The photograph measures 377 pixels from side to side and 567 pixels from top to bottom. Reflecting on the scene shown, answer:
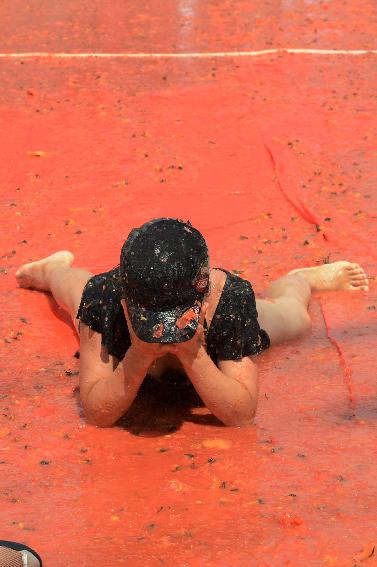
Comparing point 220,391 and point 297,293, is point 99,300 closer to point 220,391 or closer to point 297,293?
point 220,391

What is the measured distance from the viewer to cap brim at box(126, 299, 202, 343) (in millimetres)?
3429

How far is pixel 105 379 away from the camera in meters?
3.78

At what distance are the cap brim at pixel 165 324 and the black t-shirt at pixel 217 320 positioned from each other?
0.28 m

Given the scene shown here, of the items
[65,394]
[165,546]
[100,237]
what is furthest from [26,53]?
[165,546]

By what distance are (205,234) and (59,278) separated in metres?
1.01

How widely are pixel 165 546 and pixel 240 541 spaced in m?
0.23

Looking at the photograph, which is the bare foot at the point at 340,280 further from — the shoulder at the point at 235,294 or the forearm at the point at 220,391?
the forearm at the point at 220,391

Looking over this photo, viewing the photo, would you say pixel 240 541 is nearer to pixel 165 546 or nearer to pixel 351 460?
pixel 165 546

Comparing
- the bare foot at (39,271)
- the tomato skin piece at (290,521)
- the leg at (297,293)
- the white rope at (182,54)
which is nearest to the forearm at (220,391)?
the tomato skin piece at (290,521)

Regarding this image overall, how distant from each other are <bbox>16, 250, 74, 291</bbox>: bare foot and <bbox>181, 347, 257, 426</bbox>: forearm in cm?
143

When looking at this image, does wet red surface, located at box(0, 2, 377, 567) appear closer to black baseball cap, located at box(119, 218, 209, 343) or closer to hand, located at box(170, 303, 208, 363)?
hand, located at box(170, 303, 208, 363)

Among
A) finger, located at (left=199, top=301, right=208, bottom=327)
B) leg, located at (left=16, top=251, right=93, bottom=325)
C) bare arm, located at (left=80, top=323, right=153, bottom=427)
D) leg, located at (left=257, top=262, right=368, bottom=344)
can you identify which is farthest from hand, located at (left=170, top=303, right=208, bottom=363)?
leg, located at (left=16, top=251, right=93, bottom=325)

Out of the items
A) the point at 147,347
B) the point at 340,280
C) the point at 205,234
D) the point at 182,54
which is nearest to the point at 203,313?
the point at 147,347

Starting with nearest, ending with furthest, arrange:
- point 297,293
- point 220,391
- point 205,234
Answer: point 220,391 < point 297,293 < point 205,234
